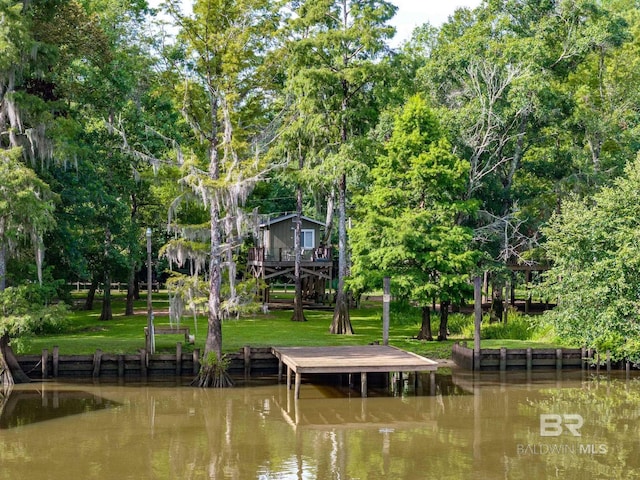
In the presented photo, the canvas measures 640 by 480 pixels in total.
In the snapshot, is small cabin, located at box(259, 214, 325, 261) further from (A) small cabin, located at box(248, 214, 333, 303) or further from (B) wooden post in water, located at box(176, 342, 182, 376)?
(B) wooden post in water, located at box(176, 342, 182, 376)

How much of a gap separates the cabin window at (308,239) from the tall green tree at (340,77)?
13.3 metres

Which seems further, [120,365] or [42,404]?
[120,365]

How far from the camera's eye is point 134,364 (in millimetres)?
28969

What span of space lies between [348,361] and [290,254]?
23.3m

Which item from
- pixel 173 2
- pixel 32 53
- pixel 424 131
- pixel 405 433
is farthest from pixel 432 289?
pixel 32 53

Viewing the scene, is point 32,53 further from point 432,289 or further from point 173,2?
point 432,289

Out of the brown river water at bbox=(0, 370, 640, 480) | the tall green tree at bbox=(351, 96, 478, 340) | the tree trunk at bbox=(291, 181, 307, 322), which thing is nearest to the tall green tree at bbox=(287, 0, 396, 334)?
the tall green tree at bbox=(351, 96, 478, 340)

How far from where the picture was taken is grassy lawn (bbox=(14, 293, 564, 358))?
30859mm

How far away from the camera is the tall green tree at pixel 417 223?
3203 centimetres

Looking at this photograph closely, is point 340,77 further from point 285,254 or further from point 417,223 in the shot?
point 285,254

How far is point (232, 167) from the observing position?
26125mm

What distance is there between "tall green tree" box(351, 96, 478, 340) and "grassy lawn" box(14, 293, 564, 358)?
224cm

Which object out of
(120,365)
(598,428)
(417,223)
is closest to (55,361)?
(120,365)

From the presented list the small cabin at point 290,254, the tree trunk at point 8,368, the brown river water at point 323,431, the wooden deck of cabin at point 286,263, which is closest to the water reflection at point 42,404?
the brown river water at point 323,431
